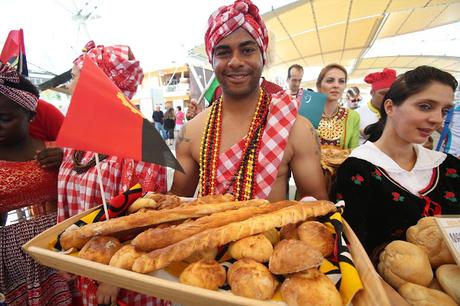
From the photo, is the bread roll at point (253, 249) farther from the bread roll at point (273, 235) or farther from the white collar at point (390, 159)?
the white collar at point (390, 159)

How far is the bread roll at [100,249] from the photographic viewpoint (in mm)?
616

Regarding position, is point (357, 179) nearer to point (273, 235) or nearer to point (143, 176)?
point (273, 235)

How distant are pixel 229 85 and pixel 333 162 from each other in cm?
79

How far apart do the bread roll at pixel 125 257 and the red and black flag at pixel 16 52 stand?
158cm

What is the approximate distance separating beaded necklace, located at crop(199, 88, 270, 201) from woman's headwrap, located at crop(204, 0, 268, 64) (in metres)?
0.31

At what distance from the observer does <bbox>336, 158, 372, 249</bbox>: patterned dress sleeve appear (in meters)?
1.12

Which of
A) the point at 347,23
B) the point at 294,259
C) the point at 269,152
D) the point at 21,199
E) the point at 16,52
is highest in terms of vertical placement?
the point at 347,23

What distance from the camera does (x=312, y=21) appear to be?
22.7ft

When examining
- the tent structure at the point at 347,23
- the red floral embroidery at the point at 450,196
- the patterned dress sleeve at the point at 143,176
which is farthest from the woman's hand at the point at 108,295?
the tent structure at the point at 347,23

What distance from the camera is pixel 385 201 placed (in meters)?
1.15

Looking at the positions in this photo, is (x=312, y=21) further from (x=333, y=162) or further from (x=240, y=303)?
(x=240, y=303)

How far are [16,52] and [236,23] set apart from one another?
1488mm

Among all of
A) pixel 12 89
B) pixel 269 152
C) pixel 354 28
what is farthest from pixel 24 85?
pixel 354 28

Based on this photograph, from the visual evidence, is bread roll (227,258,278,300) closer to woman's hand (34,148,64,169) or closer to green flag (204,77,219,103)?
woman's hand (34,148,64,169)
